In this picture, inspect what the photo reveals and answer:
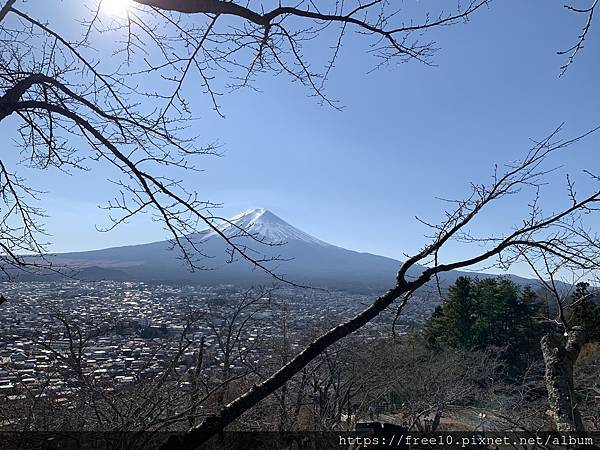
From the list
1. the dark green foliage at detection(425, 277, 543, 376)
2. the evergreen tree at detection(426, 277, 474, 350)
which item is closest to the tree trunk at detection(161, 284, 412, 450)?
the dark green foliage at detection(425, 277, 543, 376)

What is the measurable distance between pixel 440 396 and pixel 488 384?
2901 millimetres

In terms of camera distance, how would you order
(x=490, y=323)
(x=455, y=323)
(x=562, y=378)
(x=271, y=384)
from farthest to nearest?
(x=490, y=323)
(x=455, y=323)
(x=562, y=378)
(x=271, y=384)

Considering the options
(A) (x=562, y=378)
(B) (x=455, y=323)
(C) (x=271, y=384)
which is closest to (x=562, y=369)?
(A) (x=562, y=378)

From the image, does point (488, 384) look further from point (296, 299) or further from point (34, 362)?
point (34, 362)

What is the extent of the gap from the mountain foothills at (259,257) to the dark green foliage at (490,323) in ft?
11.4

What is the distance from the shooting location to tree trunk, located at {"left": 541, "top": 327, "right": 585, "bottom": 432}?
1.75 m

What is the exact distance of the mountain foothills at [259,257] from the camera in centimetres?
263

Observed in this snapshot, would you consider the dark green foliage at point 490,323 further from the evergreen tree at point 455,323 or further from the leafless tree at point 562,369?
the leafless tree at point 562,369

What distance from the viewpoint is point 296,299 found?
14.4 m

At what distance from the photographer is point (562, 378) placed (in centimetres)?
179

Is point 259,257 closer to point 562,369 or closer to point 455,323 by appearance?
point 562,369

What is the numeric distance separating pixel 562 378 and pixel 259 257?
154 cm

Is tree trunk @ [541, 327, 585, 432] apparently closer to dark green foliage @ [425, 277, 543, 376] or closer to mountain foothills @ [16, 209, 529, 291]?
mountain foothills @ [16, 209, 529, 291]

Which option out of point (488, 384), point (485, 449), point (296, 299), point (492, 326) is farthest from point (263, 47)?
point (492, 326)
